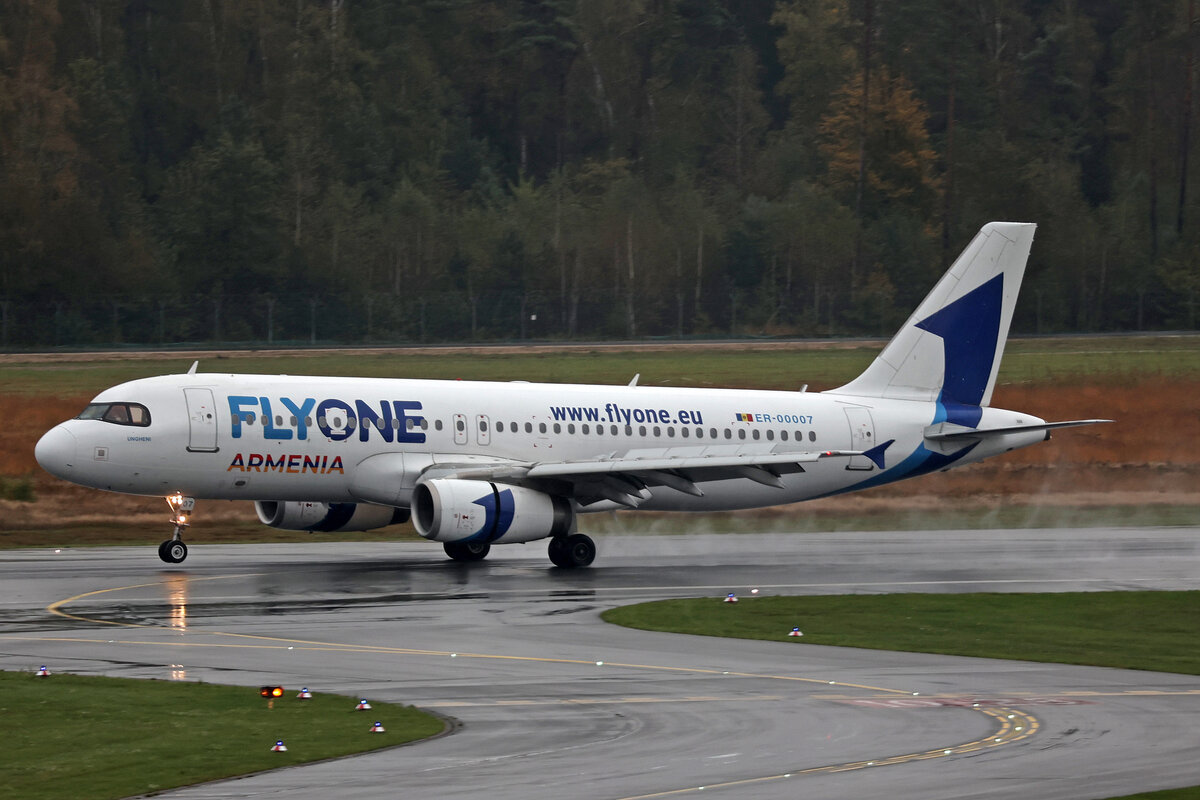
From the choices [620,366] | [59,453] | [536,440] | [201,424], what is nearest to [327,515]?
[201,424]

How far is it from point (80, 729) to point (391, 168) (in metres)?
106

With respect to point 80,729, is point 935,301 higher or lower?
higher

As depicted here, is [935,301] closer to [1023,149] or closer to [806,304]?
[806,304]

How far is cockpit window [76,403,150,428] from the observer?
35531 mm

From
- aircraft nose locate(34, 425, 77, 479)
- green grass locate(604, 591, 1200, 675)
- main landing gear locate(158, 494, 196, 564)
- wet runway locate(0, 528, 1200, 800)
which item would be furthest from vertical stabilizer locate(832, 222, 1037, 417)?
aircraft nose locate(34, 425, 77, 479)

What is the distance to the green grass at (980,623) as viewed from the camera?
82.1ft

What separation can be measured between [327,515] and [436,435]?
3.30 meters

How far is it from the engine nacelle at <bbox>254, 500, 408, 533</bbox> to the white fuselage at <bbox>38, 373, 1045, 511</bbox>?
1.44m

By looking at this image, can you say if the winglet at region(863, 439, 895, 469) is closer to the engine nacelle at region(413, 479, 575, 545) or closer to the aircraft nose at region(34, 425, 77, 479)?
the engine nacelle at region(413, 479, 575, 545)

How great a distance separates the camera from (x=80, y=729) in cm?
1800

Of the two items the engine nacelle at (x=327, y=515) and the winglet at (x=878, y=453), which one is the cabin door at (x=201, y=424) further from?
the winglet at (x=878, y=453)

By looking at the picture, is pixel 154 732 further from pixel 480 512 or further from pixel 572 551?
pixel 572 551

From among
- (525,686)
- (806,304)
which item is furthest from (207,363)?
(525,686)

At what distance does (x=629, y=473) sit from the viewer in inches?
1438
